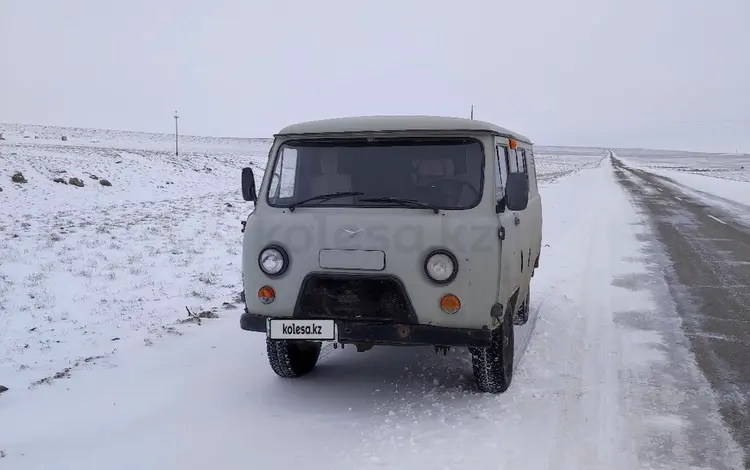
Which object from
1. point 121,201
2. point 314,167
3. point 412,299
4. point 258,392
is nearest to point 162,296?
point 258,392

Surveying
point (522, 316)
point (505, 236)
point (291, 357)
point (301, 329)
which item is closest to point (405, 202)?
point (505, 236)

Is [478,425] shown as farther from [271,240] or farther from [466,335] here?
[271,240]

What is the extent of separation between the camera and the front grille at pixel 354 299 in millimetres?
4516

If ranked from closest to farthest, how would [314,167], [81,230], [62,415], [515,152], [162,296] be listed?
[62,415], [314,167], [515,152], [162,296], [81,230]

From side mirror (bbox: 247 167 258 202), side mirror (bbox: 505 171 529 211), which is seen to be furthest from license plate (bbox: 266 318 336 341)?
side mirror (bbox: 505 171 529 211)

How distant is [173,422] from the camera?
4.50 meters

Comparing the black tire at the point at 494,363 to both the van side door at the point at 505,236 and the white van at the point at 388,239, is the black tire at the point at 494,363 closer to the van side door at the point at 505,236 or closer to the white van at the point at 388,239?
the white van at the point at 388,239

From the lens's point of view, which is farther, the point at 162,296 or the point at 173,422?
the point at 162,296

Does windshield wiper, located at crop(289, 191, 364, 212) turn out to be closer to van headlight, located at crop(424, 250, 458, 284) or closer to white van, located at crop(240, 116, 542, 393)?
white van, located at crop(240, 116, 542, 393)

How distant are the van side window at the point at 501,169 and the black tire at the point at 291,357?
6.50 feet

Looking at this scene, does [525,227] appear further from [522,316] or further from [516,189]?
[522,316]

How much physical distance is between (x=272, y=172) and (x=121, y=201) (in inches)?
711

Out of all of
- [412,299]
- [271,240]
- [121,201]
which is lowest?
[121,201]

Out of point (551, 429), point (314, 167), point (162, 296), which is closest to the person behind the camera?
point (551, 429)
